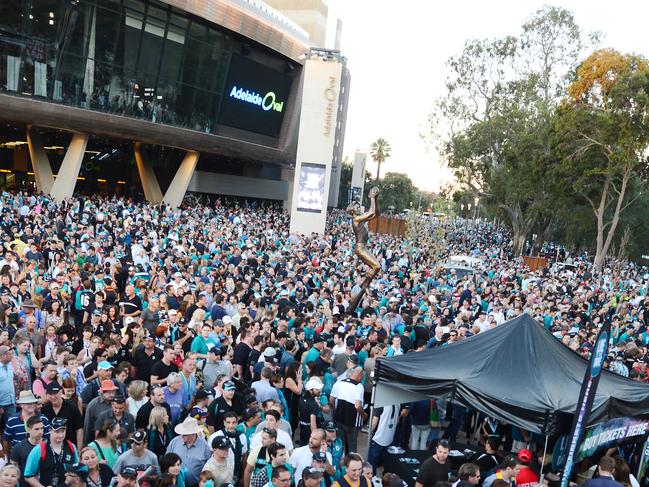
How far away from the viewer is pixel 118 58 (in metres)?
33.3

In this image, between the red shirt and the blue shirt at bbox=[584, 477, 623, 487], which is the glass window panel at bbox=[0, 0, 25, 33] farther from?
the blue shirt at bbox=[584, 477, 623, 487]

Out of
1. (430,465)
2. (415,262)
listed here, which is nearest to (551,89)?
(415,262)

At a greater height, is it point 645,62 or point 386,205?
point 645,62

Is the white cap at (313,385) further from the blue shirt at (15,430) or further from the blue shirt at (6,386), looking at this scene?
the blue shirt at (6,386)

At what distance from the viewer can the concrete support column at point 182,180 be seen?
40.6m

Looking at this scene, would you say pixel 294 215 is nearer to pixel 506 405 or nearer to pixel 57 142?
pixel 57 142

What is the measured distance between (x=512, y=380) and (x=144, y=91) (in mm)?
31413

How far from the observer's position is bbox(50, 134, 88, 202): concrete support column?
111 feet

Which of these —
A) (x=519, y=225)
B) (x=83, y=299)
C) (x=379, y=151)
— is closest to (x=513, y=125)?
(x=519, y=225)

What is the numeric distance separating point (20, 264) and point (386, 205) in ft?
262

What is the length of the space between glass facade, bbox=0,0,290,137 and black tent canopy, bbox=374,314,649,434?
2798 centimetres

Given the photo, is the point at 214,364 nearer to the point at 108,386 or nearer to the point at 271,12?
the point at 108,386

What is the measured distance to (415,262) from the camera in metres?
28.5

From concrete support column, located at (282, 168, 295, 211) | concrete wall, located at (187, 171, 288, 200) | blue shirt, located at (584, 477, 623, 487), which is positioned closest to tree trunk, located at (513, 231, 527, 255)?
concrete support column, located at (282, 168, 295, 211)
